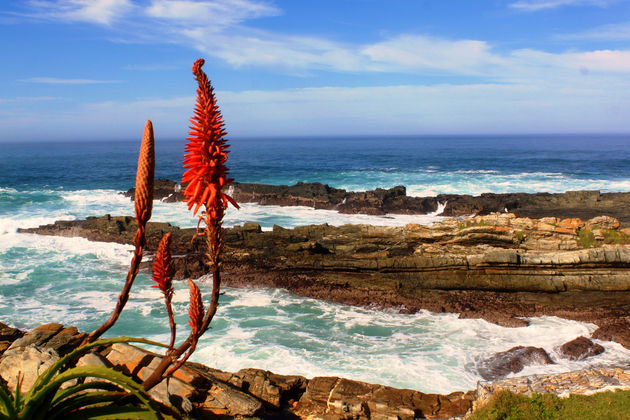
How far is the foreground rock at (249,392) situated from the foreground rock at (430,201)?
2447 cm

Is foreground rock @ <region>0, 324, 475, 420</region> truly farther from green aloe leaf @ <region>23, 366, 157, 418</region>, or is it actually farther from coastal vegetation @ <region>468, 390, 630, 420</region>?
green aloe leaf @ <region>23, 366, 157, 418</region>

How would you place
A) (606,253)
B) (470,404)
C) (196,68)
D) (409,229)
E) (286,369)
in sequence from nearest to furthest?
1. (196,68)
2. (470,404)
3. (286,369)
4. (606,253)
5. (409,229)

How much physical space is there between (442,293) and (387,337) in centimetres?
477

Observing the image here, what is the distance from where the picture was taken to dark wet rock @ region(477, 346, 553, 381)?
1324 centimetres

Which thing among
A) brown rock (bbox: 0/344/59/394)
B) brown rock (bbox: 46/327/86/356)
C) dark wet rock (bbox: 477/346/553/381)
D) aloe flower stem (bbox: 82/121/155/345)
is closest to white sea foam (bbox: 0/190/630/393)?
dark wet rock (bbox: 477/346/553/381)

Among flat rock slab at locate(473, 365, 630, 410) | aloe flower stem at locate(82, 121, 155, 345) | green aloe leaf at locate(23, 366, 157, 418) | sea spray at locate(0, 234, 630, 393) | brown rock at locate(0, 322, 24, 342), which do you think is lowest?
sea spray at locate(0, 234, 630, 393)

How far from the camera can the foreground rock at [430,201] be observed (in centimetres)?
3259

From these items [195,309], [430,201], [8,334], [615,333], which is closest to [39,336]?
[8,334]

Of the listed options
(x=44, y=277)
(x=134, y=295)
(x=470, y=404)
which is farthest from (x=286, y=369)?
(x=44, y=277)

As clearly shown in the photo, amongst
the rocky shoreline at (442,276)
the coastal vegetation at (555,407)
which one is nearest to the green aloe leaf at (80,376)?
the rocky shoreline at (442,276)

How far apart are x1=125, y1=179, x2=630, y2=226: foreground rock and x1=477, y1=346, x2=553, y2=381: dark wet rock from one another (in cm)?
1890

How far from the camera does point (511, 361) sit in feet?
44.9

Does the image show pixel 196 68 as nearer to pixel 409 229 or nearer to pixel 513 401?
pixel 513 401

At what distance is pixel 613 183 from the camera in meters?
55.0
